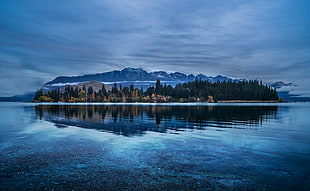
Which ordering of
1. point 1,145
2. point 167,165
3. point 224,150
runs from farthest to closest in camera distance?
1. point 1,145
2. point 224,150
3. point 167,165

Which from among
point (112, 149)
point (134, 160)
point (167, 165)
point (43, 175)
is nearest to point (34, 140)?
point (112, 149)

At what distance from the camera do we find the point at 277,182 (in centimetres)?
1273

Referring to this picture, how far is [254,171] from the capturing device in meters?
14.6

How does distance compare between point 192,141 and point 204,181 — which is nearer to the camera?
point 204,181

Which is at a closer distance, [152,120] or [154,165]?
[154,165]

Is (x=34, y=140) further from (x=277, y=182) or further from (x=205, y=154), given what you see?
(x=277, y=182)

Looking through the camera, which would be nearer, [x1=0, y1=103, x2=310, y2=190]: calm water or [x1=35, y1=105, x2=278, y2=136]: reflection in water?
[x1=0, y1=103, x2=310, y2=190]: calm water

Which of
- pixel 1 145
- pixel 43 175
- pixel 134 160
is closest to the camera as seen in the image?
pixel 43 175

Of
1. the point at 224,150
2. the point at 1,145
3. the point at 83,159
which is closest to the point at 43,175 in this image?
the point at 83,159

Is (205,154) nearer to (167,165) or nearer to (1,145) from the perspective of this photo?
(167,165)

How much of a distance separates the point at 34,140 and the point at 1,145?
351 centimetres

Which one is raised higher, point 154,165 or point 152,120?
point 154,165

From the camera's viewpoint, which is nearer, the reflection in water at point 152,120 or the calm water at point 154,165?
the calm water at point 154,165

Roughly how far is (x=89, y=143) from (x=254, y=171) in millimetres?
16808
